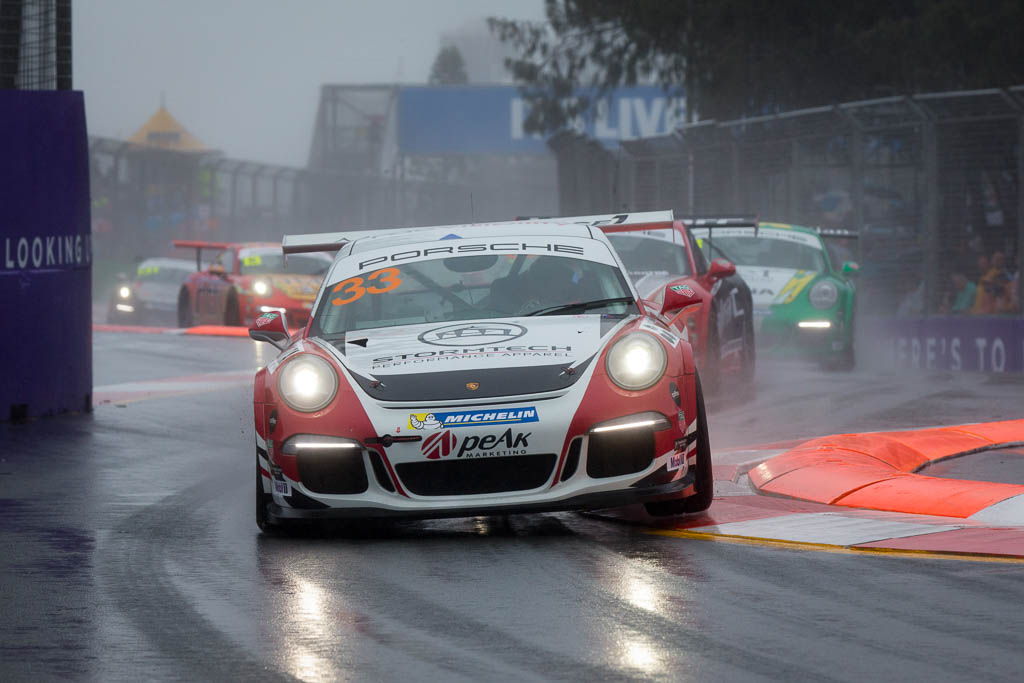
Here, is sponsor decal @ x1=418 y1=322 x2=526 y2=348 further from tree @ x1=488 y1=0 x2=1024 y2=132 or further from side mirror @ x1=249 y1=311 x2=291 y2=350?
tree @ x1=488 y1=0 x2=1024 y2=132

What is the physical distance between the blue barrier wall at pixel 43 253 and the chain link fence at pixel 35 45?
0.23m

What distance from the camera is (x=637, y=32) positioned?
38.5 m

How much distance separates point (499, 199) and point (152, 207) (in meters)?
28.0

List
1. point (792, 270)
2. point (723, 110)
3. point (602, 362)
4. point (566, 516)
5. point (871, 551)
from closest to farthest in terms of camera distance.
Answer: point (871, 551), point (602, 362), point (566, 516), point (792, 270), point (723, 110)

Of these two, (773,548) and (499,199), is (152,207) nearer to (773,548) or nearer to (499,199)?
(499,199)

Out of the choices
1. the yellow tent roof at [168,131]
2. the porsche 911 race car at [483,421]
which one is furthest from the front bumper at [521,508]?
the yellow tent roof at [168,131]

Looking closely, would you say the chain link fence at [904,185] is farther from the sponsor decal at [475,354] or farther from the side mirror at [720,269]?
the sponsor decal at [475,354]

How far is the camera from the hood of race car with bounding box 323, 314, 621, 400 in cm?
685

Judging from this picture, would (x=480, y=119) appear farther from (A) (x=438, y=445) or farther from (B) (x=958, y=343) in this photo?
(A) (x=438, y=445)

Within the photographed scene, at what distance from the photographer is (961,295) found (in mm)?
18781

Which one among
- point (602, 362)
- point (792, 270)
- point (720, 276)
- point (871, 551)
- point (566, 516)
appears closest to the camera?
point (871, 551)

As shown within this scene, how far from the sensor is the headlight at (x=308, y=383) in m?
6.99

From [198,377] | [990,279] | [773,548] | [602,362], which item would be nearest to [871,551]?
[773,548]

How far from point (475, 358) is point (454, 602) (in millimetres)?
1477
